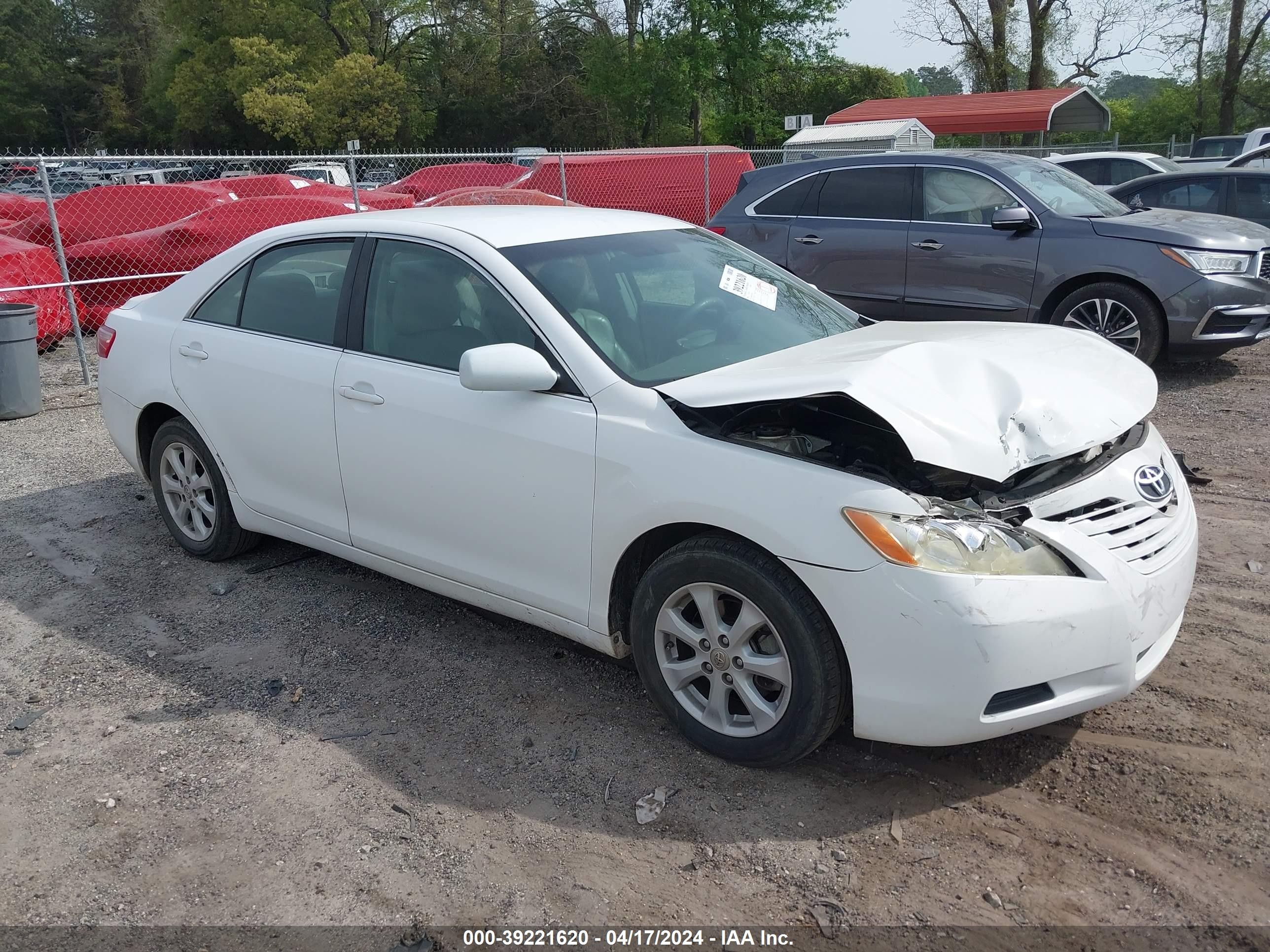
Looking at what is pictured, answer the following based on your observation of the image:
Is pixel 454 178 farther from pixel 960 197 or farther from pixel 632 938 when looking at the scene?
pixel 632 938

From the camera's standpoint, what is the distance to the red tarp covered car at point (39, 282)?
10.3 metres

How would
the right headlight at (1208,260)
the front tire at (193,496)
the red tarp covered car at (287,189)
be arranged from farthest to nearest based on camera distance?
the red tarp covered car at (287,189) → the right headlight at (1208,260) → the front tire at (193,496)

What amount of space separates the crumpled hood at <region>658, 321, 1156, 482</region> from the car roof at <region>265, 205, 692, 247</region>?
0.92 meters

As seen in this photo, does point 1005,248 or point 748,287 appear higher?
point 748,287

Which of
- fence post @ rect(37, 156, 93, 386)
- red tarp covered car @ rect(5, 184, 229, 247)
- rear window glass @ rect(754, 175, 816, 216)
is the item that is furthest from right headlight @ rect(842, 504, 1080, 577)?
red tarp covered car @ rect(5, 184, 229, 247)

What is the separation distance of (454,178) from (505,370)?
18.6 meters

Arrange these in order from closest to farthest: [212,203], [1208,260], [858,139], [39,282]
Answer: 1. [1208,260]
2. [39,282]
3. [212,203]
4. [858,139]

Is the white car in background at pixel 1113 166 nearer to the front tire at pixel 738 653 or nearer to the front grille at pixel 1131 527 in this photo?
the front grille at pixel 1131 527

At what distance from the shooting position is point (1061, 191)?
8414 millimetres

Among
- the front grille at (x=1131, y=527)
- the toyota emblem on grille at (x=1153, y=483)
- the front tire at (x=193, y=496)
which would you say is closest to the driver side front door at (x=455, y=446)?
the front tire at (x=193, y=496)

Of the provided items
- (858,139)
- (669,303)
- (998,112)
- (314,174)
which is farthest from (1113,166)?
(314,174)

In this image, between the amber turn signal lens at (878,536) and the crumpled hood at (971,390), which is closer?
the amber turn signal lens at (878,536)

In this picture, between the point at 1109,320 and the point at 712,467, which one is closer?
the point at 712,467

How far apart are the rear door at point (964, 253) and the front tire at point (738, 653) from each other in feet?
19.5
